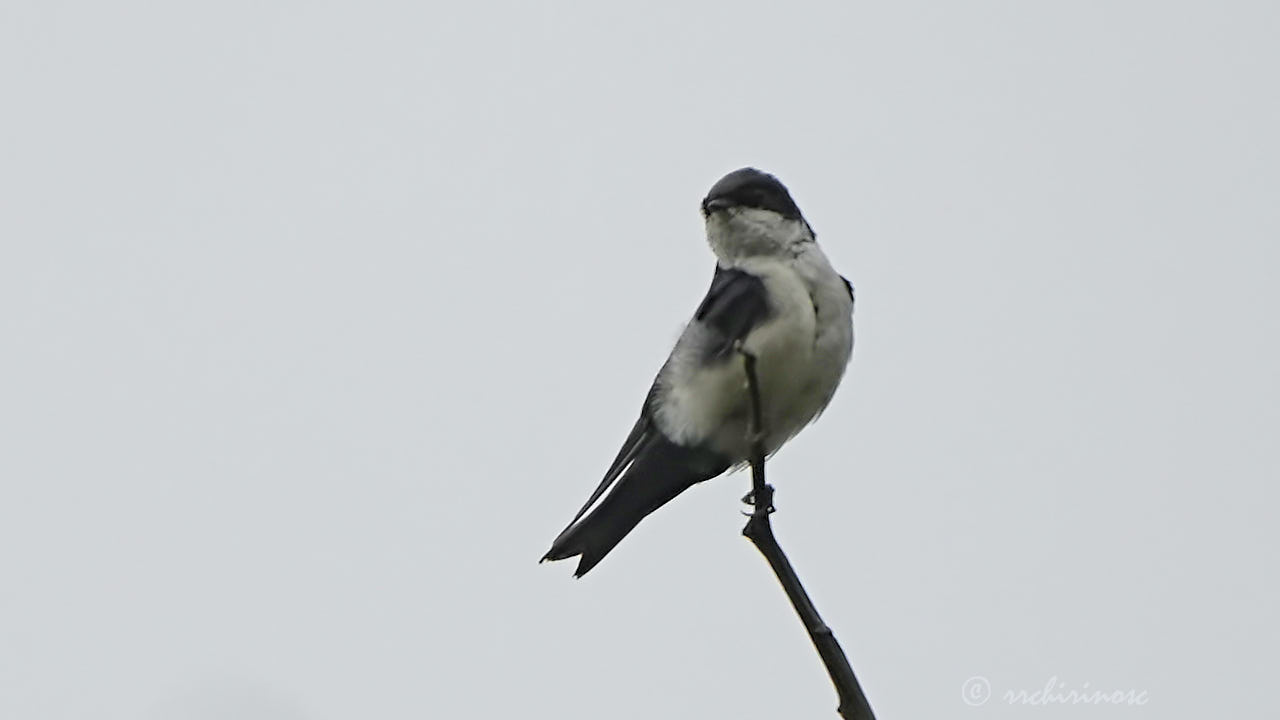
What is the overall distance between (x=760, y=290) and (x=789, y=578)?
192cm

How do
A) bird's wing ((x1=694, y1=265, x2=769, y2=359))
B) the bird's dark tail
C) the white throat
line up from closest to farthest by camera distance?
the bird's dark tail
bird's wing ((x1=694, y1=265, x2=769, y2=359))
the white throat

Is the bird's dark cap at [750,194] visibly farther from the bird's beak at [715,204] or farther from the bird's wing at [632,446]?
the bird's wing at [632,446]

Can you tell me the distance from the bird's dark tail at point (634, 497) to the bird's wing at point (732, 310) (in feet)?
1.27

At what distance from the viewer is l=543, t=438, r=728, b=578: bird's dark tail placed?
5090 millimetres

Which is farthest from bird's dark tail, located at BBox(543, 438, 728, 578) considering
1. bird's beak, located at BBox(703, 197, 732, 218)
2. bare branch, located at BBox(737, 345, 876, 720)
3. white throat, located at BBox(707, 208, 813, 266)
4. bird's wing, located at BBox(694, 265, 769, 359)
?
bare branch, located at BBox(737, 345, 876, 720)

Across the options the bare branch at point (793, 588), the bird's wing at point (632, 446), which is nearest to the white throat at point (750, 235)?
the bird's wing at point (632, 446)

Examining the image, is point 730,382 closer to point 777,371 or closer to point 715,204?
point 777,371

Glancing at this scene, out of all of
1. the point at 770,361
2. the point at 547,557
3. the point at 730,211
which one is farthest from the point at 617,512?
the point at 730,211

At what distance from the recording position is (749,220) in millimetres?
5621

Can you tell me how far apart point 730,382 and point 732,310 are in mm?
270

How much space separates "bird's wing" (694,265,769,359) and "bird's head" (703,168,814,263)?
0.20 m

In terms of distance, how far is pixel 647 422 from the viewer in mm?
5383

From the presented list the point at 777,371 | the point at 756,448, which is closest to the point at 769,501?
the point at 756,448

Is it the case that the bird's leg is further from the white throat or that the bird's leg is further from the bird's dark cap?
the bird's dark cap
